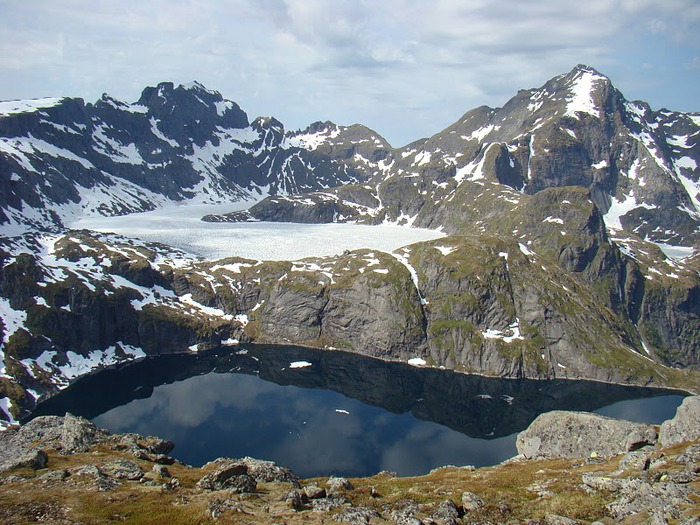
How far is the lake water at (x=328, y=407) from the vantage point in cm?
11869

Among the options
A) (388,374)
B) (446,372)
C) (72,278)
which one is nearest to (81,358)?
(72,278)

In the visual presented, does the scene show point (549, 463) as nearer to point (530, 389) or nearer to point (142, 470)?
point (142, 470)

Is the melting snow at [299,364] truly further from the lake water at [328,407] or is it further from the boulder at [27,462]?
the boulder at [27,462]

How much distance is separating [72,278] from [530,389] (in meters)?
179

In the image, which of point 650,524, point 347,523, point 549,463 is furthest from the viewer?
point 549,463

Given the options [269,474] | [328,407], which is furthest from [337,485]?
[328,407]

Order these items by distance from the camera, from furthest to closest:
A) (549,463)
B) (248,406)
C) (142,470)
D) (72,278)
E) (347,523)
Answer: (72,278) < (248,406) < (549,463) < (142,470) < (347,523)

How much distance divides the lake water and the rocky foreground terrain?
6157 centimetres

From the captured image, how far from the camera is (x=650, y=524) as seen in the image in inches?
1083

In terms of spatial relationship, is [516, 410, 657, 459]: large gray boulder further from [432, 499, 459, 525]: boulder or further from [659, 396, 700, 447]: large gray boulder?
[432, 499, 459, 525]: boulder

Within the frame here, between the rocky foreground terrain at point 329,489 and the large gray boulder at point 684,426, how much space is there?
0.35ft

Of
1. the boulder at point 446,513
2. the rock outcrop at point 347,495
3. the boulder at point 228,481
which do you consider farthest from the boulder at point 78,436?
the boulder at point 446,513

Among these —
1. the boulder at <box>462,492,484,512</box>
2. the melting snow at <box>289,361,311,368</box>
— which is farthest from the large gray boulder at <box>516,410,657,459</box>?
the melting snow at <box>289,361,311,368</box>

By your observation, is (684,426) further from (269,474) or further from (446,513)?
(269,474)
